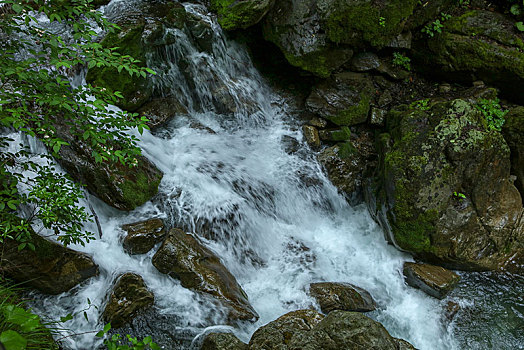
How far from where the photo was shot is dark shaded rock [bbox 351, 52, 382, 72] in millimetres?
7883

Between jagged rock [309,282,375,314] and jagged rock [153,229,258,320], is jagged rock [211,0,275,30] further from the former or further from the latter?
jagged rock [309,282,375,314]

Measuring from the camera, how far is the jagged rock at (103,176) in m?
5.31

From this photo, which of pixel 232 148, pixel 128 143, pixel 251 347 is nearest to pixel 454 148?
pixel 232 148

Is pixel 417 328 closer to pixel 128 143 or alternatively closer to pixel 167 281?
pixel 167 281

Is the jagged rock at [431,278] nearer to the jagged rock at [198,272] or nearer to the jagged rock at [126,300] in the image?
the jagged rock at [198,272]

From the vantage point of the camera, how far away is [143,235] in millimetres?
5234

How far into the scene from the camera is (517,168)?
6332 millimetres

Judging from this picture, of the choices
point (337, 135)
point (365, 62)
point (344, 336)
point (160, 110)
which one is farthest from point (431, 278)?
point (160, 110)

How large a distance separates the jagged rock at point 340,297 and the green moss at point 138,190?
308 cm

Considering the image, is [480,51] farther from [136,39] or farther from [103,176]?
→ [103,176]

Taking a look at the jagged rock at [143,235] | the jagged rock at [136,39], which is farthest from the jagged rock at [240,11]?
the jagged rock at [143,235]

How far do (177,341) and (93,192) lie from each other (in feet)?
8.89

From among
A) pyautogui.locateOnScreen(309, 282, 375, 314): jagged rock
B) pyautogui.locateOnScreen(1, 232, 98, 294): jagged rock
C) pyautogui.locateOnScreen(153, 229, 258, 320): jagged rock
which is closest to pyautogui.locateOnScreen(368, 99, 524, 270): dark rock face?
pyautogui.locateOnScreen(309, 282, 375, 314): jagged rock

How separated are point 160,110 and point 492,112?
671 centimetres
